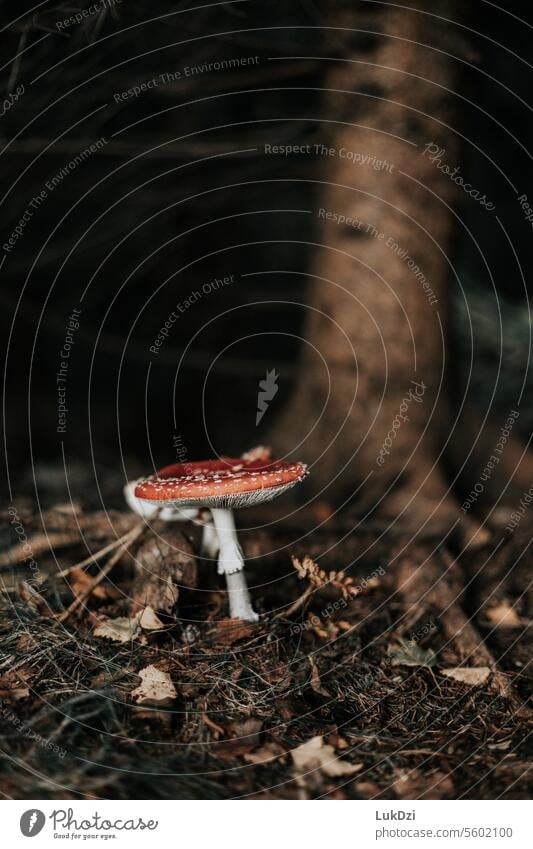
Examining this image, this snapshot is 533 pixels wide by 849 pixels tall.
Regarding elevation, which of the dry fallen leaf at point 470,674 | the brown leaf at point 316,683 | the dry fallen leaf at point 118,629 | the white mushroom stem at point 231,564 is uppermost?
the white mushroom stem at point 231,564

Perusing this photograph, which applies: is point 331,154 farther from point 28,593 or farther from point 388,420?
point 28,593

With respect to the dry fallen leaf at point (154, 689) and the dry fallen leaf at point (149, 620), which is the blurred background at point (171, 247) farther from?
the dry fallen leaf at point (154, 689)

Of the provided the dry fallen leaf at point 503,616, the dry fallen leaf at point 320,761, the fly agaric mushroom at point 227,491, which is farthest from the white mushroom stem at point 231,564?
the dry fallen leaf at point 503,616

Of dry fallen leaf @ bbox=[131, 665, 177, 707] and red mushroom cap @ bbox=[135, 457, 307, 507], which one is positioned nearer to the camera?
dry fallen leaf @ bbox=[131, 665, 177, 707]

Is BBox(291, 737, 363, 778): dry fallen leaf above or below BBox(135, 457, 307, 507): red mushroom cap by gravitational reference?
below

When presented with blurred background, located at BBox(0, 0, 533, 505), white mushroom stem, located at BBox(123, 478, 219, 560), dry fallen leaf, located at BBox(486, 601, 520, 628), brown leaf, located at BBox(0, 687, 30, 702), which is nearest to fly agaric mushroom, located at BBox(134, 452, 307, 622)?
white mushroom stem, located at BBox(123, 478, 219, 560)

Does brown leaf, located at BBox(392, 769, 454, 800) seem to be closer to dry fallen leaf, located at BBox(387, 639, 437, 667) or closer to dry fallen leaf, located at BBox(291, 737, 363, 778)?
dry fallen leaf, located at BBox(291, 737, 363, 778)

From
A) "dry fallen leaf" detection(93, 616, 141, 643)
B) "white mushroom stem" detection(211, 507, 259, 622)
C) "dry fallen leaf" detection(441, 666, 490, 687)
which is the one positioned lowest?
"dry fallen leaf" detection(441, 666, 490, 687)
